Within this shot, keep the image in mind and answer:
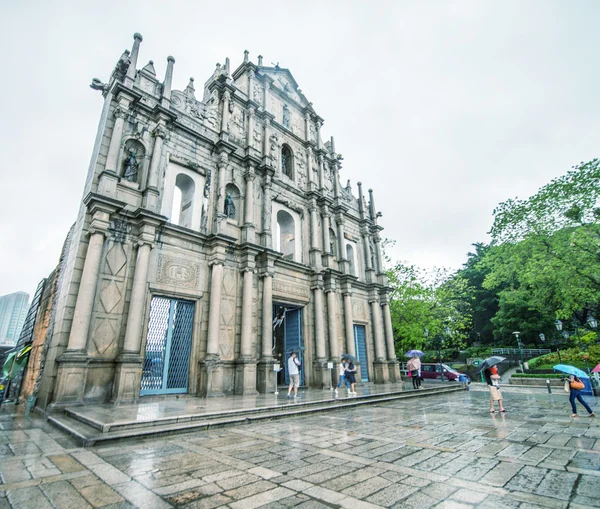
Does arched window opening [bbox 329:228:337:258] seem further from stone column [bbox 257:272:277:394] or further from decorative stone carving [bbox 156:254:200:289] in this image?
decorative stone carving [bbox 156:254:200:289]

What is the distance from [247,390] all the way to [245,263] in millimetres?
4985

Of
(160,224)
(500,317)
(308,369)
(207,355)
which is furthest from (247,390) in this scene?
(500,317)

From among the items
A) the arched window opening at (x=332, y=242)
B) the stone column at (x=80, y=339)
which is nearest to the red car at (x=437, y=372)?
the arched window opening at (x=332, y=242)

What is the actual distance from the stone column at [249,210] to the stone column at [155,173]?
153 inches

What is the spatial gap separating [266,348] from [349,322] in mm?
5753

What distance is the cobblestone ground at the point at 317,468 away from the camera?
3195 mm

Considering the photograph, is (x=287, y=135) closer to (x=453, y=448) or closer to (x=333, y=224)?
(x=333, y=224)

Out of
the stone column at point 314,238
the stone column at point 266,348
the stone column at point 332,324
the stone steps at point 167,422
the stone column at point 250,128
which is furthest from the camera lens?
the stone column at point 314,238

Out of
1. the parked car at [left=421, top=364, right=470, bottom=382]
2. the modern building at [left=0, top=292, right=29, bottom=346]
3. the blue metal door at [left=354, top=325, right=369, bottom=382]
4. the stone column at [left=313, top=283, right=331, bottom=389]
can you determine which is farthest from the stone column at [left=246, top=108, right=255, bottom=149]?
the modern building at [left=0, top=292, right=29, bottom=346]

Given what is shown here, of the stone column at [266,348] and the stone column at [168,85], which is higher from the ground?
the stone column at [168,85]

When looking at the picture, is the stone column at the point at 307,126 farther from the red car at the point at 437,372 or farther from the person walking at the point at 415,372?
the red car at the point at 437,372

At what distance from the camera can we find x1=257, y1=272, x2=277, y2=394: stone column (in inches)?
500

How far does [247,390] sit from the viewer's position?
11938 mm

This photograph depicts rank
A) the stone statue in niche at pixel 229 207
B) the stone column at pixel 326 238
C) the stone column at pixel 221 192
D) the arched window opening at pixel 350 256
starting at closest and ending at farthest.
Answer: the stone column at pixel 221 192
the stone statue in niche at pixel 229 207
the stone column at pixel 326 238
the arched window opening at pixel 350 256
